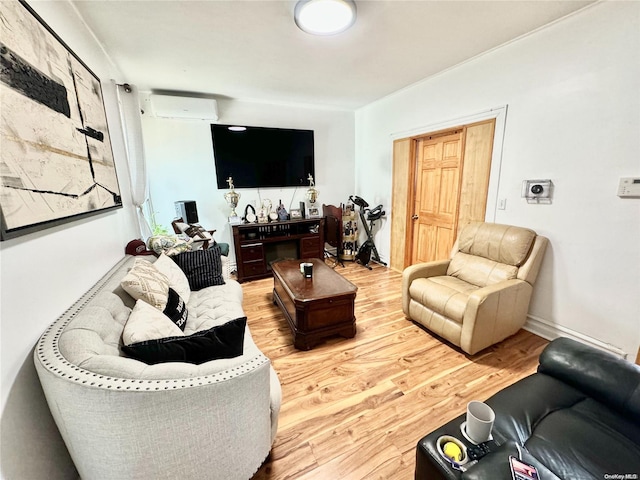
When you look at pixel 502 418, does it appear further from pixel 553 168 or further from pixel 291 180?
pixel 291 180

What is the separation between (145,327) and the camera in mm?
1124

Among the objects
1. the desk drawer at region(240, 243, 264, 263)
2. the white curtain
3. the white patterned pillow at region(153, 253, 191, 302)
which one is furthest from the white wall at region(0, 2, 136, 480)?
the desk drawer at region(240, 243, 264, 263)

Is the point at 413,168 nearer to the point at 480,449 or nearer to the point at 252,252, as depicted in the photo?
the point at 252,252

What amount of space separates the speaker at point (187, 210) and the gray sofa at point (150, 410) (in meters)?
2.53

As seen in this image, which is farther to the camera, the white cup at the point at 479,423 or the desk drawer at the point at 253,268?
the desk drawer at the point at 253,268

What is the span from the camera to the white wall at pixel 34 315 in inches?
32.9

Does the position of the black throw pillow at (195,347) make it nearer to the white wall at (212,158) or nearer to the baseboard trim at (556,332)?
the baseboard trim at (556,332)

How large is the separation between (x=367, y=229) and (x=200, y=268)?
2.64m

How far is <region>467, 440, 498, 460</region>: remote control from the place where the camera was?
0.83 meters

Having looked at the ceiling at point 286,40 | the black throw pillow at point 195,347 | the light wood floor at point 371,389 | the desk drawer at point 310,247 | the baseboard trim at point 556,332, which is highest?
the ceiling at point 286,40

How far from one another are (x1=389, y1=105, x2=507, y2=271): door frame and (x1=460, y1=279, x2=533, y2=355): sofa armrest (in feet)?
2.75

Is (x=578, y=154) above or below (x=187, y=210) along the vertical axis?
above

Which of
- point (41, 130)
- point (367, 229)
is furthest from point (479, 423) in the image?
point (367, 229)

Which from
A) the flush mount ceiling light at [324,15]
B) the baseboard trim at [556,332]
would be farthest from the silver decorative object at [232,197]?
the baseboard trim at [556,332]
